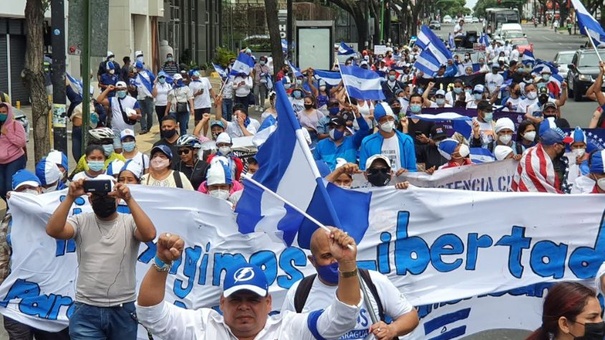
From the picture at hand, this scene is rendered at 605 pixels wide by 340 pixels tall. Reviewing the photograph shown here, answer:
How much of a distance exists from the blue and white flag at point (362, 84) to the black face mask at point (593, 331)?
12016 millimetres

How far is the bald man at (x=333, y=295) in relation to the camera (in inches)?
194

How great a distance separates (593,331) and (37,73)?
10.5 metres

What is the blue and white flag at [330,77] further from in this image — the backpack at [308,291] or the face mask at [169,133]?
the backpack at [308,291]

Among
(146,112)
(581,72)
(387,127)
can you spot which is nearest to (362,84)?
(387,127)

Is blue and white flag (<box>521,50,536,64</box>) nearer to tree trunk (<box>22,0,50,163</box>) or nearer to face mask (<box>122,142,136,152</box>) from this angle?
tree trunk (<box>22,0,50,163</box>)

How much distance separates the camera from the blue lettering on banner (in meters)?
7.12

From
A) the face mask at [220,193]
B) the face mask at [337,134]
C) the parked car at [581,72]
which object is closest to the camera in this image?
the face mask at [220,193]

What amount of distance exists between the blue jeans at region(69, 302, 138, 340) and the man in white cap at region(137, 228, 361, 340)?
1885 mm

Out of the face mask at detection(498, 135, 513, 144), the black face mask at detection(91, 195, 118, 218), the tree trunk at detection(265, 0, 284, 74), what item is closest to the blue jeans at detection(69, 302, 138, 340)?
the black face mask at detection(91, 195, 118, 218)

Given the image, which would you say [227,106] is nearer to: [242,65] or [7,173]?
[242,65]

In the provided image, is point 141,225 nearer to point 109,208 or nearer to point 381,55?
point 109,208

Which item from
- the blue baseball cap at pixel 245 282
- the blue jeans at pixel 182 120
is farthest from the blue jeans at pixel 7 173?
the blue baseball cap at pixel 245 282

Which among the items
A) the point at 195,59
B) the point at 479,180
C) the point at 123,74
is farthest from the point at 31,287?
the point at 195,59

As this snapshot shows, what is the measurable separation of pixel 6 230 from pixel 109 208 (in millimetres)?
1417
